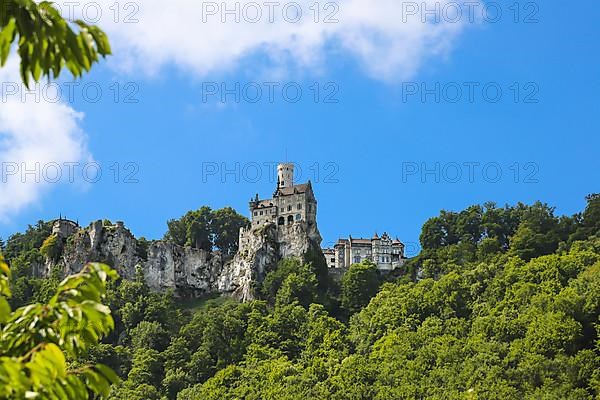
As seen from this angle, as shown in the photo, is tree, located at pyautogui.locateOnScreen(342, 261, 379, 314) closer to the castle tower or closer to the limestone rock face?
the limestone rock face

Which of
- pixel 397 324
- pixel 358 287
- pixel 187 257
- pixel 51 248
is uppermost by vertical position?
pixel 51 248

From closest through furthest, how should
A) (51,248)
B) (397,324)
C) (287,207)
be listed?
(397,324) → (51,248) → (287,207)

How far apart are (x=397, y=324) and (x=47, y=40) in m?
65.0

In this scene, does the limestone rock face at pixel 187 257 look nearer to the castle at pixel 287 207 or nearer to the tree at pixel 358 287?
the castle at pixel 287 207

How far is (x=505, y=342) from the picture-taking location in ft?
192

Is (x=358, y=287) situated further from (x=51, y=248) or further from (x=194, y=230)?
(x=51, y=248)

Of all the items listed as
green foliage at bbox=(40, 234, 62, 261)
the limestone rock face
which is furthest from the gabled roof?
green foliage at bbox=(40, 234, 62, 261)

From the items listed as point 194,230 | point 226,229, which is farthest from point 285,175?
point 194,230

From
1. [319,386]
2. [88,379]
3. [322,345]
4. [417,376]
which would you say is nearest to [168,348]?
[322,345]

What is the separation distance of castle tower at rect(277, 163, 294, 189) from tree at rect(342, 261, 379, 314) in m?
17.6

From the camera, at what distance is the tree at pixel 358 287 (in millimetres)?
80688

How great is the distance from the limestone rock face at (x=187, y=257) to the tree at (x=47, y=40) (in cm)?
7779

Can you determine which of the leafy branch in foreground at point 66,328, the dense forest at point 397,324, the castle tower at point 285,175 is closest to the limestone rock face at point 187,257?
the dense forest at point 397,324

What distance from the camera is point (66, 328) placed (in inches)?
244
